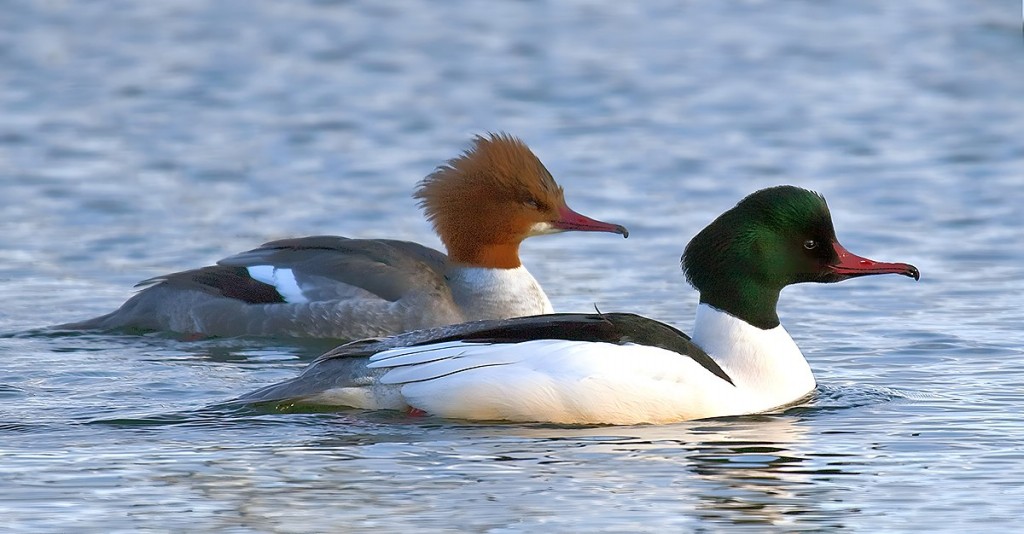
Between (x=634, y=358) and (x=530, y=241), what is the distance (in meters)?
5.35

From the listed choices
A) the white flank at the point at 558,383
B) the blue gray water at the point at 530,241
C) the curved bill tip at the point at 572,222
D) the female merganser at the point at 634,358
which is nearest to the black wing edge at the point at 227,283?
the blue gray water at the point at 530,241

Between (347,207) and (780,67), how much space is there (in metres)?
6.40

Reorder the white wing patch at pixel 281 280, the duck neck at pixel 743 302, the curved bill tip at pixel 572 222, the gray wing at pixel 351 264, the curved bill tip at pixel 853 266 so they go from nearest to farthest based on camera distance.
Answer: the duck neck at pixel 743 302 < the curved bill tip at pixel 853 266 < the curved bill tip at pixel 572 222 < the gray wing at pixel 351 264 < the white wing patch at pixel 281 280

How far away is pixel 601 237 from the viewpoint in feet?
41.7

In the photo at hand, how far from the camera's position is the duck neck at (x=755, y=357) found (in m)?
7.97

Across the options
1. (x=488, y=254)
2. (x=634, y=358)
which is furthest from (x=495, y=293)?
(x=634, y=358)

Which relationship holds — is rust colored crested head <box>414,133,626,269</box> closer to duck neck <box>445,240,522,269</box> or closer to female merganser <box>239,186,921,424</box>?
duck neck <box>445,240,522,269</box>

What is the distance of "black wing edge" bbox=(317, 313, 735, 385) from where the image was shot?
25.4 feet

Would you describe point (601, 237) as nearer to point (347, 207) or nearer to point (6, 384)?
point (347, 207)

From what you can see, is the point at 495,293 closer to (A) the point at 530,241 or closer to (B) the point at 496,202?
(B) the point at 496,202

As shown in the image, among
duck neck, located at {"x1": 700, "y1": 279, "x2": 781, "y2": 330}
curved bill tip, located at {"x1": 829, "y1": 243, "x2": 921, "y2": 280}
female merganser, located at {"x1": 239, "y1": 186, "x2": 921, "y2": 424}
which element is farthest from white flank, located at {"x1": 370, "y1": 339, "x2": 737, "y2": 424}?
curved bill tip, located at {"x1": 829, "y1": 243, "x2": 921, "y2": 280}

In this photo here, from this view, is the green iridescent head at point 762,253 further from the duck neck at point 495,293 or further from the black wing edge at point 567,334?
the duck neck at point 495,293

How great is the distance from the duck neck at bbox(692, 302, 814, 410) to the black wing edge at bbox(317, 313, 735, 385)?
0.11 meters

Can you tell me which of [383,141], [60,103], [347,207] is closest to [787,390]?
[347,207]
